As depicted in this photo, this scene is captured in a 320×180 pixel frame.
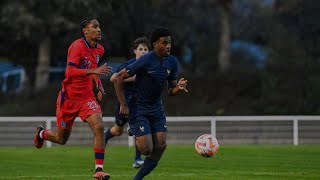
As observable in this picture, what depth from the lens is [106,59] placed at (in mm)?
48656

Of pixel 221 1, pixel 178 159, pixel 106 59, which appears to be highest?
pixel 221 1

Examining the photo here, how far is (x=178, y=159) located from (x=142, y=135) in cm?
689

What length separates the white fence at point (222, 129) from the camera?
28203 mm

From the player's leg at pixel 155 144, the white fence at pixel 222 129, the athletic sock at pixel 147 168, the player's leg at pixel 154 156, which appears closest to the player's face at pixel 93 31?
the player's leg at pixel 155 144

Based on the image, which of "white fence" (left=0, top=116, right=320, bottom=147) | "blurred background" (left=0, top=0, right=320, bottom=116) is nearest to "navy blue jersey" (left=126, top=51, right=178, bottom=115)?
"white fence" (left=0, top=116, right=320, bottom=147)

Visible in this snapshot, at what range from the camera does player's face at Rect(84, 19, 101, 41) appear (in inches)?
545

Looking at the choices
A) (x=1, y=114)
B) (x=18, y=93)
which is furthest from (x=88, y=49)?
(x=18, y=93)

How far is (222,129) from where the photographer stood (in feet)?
94.7

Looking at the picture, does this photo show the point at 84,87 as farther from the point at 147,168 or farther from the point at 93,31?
the point at 147,168

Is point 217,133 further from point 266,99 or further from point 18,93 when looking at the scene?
point 18,93

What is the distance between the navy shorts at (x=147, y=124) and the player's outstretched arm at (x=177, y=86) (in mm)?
404

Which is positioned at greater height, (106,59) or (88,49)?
(106,59)

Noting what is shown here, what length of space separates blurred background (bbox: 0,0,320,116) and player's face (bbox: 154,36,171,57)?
24.7 metres

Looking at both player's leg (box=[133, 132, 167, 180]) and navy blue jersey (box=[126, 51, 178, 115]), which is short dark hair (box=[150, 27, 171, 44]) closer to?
navy blue jersey (box=[126, 51, 178, 115])
